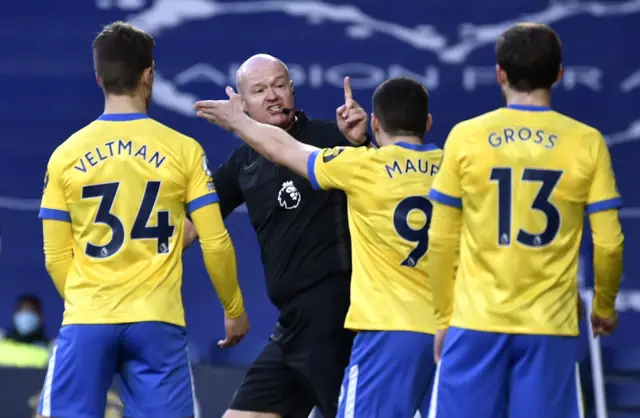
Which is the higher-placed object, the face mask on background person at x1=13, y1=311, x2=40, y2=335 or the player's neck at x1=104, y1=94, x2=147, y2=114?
the player's neck at x1=104, y1=94, x2=147, y2=114

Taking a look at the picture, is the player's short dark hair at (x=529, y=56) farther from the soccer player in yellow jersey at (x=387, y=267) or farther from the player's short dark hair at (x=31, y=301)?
the player's short dark hair at (x=31, y=301)

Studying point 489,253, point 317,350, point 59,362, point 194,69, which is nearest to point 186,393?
point 59,362

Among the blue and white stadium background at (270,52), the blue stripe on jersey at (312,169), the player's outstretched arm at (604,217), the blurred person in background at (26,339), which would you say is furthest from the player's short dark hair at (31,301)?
the player's outstretched arm at (604,217)

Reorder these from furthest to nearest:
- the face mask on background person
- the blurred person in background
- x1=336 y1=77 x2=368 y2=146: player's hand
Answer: the face mask on background person
the blurred person in background
x1=336 y1=77 x2=368 y2=146: player's hand

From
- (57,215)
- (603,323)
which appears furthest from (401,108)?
(57,215)

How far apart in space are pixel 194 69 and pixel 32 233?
5.67 ft

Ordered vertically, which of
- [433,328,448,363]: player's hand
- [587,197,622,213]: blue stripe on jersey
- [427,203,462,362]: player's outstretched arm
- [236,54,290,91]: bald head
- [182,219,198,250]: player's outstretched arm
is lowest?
[433,328,448,363]: player's hand

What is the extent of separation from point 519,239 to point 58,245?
160 centimetres

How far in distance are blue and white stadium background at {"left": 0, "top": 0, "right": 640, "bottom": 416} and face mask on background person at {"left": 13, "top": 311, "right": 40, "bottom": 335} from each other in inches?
22.2

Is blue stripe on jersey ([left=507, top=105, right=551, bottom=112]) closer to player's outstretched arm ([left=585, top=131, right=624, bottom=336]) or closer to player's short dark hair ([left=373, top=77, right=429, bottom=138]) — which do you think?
player's outstretched arm ([left=585, top=131, right=624, bottom=336])

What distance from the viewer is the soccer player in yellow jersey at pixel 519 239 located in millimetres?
4168

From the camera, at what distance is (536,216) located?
165 inches

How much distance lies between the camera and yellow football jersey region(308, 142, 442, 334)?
4.71 m

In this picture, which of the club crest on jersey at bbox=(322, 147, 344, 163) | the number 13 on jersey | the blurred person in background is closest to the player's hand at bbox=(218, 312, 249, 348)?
the club crest on jersey at bbox=(322, 147, 344, 163)
